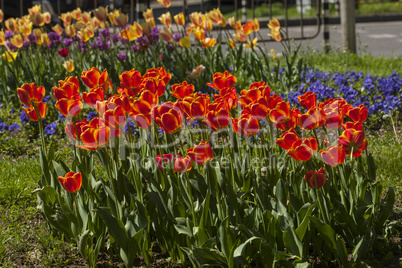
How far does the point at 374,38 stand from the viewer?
1115 cm

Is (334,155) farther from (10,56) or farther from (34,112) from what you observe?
(10,56)

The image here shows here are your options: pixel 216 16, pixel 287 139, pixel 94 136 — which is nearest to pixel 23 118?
pixel 216 16

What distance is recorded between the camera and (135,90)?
2.77 metres

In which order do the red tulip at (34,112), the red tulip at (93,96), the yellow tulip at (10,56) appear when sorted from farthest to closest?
the yellow tulip at (10,56) < the red tulip at (34,112) < the red tulip at (93,96)

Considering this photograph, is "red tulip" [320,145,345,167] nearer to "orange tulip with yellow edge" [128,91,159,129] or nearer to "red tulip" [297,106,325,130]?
"red tulip" [297,106,325,130]

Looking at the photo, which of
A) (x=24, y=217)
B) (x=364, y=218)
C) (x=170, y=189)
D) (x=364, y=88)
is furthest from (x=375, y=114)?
(x=24, y=217)

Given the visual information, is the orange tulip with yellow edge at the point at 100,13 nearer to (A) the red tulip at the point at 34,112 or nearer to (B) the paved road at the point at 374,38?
(A) the red tulip at the point at 34,112

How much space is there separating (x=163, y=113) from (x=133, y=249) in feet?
1.81

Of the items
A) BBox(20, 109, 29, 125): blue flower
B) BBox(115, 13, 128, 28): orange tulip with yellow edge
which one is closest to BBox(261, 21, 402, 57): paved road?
BBox(115, 13, 128, 28): orange tulip with yellow edge

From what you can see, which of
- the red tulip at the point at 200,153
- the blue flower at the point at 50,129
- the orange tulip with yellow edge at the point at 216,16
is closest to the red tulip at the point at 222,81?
the red tulip at the point at 200,153

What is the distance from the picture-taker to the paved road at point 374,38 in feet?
30.2

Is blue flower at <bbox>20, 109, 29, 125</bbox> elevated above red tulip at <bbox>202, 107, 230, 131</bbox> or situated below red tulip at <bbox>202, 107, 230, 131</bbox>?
below

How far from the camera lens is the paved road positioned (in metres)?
9.20

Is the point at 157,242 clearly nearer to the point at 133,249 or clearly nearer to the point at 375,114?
the point at 133,249
